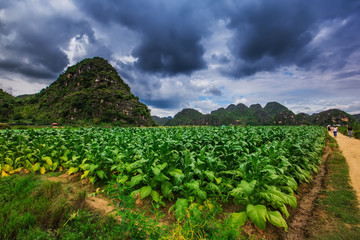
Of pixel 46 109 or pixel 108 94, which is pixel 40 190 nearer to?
pixel 108 94

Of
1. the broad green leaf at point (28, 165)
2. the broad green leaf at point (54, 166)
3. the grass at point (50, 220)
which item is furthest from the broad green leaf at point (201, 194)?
the broad green leaf at point (28, 165)

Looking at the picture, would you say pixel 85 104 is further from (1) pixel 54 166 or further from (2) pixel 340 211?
(2) pixel 340 211

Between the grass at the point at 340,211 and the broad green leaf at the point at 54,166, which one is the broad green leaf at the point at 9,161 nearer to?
the broad green leaf at the point at 54,166

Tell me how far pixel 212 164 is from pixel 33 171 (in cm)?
802

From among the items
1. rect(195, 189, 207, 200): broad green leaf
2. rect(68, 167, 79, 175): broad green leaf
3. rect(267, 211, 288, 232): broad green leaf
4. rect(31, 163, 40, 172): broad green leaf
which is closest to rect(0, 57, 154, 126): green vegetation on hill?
rect(31, 163, 40, 172): broad green leaf

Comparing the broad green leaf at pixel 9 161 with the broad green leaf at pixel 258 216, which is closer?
the broad green leaf at pixel 258 216

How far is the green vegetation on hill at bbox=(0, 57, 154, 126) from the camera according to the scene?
342ft

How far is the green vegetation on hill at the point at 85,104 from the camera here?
10438 centimetres

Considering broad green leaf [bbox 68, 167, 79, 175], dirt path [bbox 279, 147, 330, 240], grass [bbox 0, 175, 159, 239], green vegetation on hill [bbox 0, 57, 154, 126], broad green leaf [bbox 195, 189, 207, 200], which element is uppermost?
green vegetation on hill [bbox 0, 57, 154, 126]

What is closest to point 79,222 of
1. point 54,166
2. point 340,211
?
point 54,166

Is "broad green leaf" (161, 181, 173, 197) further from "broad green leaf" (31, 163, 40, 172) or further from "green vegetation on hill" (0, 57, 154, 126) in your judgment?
"green vegetation on hill" (0, 57, 154, 126)

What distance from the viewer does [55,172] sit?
6.61 m

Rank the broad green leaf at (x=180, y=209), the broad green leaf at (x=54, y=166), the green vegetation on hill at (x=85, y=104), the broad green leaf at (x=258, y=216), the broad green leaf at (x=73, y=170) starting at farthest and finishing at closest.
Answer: the green vegetation on hill at (x=85, y=104)
the broad green leaf at (x=54, y=166)
the broad green leaf at (x=73, y=170)
the broad green leaf at (x=180, y=209)
the broad green leaf at (x=258, y=216)

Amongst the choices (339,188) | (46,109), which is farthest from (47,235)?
(46,109)
